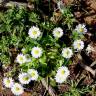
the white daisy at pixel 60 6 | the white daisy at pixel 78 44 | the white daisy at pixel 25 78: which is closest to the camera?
the white daisy at pixel 25 78

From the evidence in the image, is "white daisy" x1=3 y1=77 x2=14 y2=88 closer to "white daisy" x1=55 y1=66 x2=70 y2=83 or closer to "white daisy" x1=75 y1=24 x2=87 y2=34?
"white daisy" x1=55 y1=66 x2=70 y2=83

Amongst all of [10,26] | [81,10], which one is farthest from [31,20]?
[81,10]

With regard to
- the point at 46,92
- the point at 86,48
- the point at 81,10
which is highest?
the point at 81,10

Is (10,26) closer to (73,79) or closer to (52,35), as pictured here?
(52,35)

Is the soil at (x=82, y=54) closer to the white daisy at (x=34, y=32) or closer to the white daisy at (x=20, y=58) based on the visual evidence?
Result: the white daisy at (x=20, y=58)

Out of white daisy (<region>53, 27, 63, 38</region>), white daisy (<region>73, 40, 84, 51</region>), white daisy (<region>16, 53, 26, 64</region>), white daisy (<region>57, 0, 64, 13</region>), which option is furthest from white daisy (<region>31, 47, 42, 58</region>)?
white daisy (<region>57, 0, 64, 13</region>)

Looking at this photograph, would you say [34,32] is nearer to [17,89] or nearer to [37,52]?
[37,52]

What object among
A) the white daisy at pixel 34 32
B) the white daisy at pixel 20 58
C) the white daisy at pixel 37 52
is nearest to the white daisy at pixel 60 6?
the white daisy at pixel 34 32
